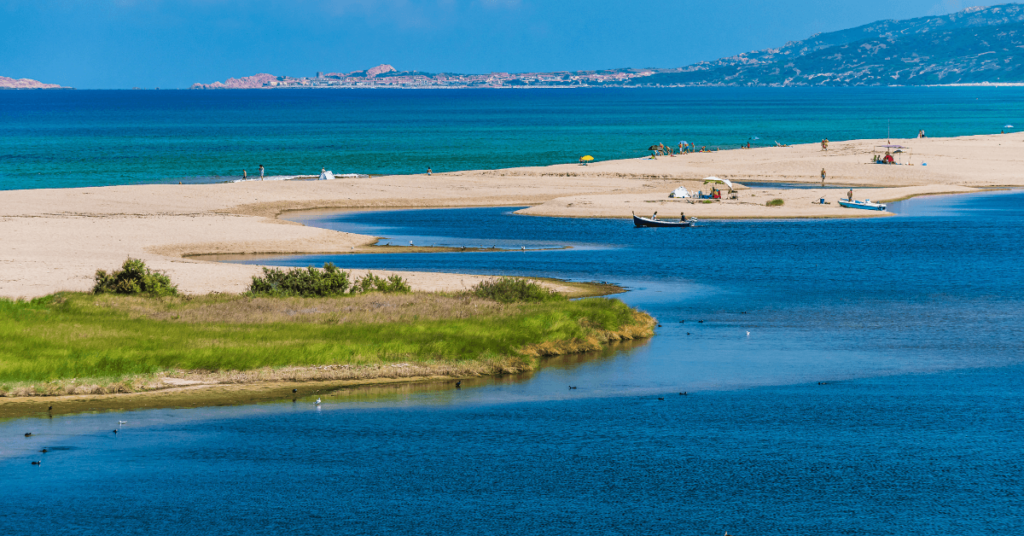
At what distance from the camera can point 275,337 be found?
42281mm

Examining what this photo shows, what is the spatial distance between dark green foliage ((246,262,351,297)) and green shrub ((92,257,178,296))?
3755 millimetres

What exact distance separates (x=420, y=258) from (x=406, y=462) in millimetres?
38653

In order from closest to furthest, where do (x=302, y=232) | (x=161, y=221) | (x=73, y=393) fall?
(x=73, y=393) < (x=302, y=232) < (x=161, y=221)

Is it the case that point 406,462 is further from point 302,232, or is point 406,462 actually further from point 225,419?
point 302,232

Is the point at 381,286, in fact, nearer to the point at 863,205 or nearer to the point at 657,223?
the point at 657,223

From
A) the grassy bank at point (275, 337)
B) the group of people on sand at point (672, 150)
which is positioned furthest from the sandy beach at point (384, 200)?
the grassy bank at point (275, 337)

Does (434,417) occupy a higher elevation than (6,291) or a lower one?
lower

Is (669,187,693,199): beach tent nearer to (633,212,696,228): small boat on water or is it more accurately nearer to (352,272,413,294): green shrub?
(633,212,696,228): small boat on water

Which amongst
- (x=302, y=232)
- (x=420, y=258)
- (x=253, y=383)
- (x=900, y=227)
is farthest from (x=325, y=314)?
(x=900, y=227)

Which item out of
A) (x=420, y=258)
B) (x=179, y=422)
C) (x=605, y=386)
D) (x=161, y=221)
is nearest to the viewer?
(x=179, y=422)

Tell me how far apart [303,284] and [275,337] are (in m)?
8.95

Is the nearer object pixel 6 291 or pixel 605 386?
pixel 605 386

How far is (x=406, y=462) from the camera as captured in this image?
103 feet

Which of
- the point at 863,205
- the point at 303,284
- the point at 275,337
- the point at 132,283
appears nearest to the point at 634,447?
the point at 275,337
